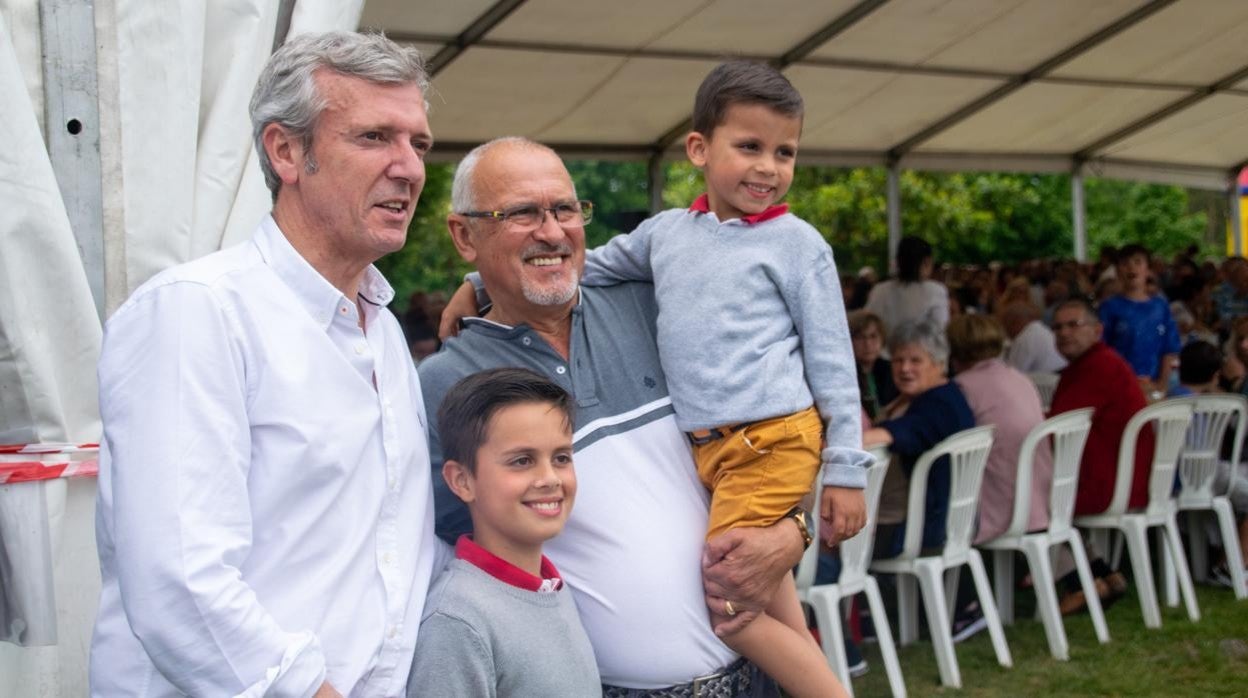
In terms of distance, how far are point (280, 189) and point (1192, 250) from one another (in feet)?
45.9

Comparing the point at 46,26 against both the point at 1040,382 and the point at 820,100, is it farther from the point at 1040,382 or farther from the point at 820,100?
the point at 820,100

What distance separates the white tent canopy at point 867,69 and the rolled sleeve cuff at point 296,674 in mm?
5417

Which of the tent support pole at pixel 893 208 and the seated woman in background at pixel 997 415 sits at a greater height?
the tent support pole at pixel 893 208

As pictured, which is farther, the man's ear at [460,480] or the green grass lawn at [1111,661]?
the green grass lawn at [1111,661]

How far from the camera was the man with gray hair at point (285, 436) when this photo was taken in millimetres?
1577

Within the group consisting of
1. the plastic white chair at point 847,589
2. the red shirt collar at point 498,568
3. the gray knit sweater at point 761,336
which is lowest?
the plastic white chair at point 847,589

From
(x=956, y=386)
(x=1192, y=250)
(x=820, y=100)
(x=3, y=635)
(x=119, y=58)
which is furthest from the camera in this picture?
(x=1192, y=250)

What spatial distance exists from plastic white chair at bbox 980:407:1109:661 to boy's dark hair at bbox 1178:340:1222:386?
128cm

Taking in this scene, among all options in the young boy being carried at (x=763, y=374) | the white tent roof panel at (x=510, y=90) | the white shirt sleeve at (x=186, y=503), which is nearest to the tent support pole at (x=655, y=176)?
the white tent roof panel at (x=510, y=90)

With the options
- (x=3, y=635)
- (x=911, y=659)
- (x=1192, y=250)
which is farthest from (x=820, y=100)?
(x=3, y=635)

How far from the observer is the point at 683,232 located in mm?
2602

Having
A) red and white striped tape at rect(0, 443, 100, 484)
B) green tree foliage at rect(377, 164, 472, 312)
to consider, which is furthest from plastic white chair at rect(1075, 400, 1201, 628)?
green tree foliage at rect(377, 164, 472, 312)

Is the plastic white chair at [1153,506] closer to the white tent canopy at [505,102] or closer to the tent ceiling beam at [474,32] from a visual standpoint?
the white tent canopy at [505,102]

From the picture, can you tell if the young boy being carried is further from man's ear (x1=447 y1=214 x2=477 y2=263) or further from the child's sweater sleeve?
man's ear (x1=447 y1=214 x2=477 y2=263)
